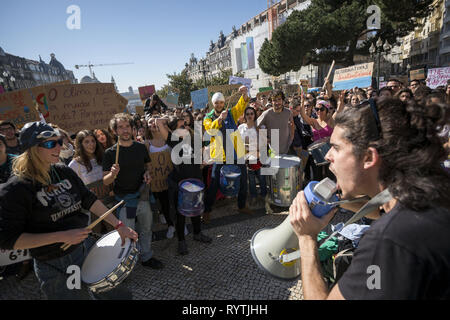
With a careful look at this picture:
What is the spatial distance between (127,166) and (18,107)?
373cm

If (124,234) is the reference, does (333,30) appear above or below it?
above

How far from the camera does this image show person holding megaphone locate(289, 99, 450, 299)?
2.70 ft

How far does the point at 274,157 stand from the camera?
433 centimetres

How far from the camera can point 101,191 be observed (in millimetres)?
3582

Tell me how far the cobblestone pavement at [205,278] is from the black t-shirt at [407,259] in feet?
6.60

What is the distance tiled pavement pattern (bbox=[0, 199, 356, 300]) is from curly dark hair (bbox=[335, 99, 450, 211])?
2.10m

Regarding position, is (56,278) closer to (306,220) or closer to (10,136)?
(306,220)

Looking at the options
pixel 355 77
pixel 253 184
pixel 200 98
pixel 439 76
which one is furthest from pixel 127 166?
pixel 439 76

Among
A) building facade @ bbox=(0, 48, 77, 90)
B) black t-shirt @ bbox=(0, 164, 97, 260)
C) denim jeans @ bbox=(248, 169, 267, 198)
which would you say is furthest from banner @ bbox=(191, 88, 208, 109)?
building facade @ bbox=(0, 48, 77, 90)

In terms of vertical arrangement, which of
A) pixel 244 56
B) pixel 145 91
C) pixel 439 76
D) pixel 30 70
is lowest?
pixel 439 76

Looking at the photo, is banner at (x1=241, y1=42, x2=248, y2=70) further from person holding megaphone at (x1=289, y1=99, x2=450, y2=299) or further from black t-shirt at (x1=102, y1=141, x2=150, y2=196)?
person holding megaphone at (x1=289, y1=99, x2=450, y2=299)

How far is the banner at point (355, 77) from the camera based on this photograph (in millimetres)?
7500
